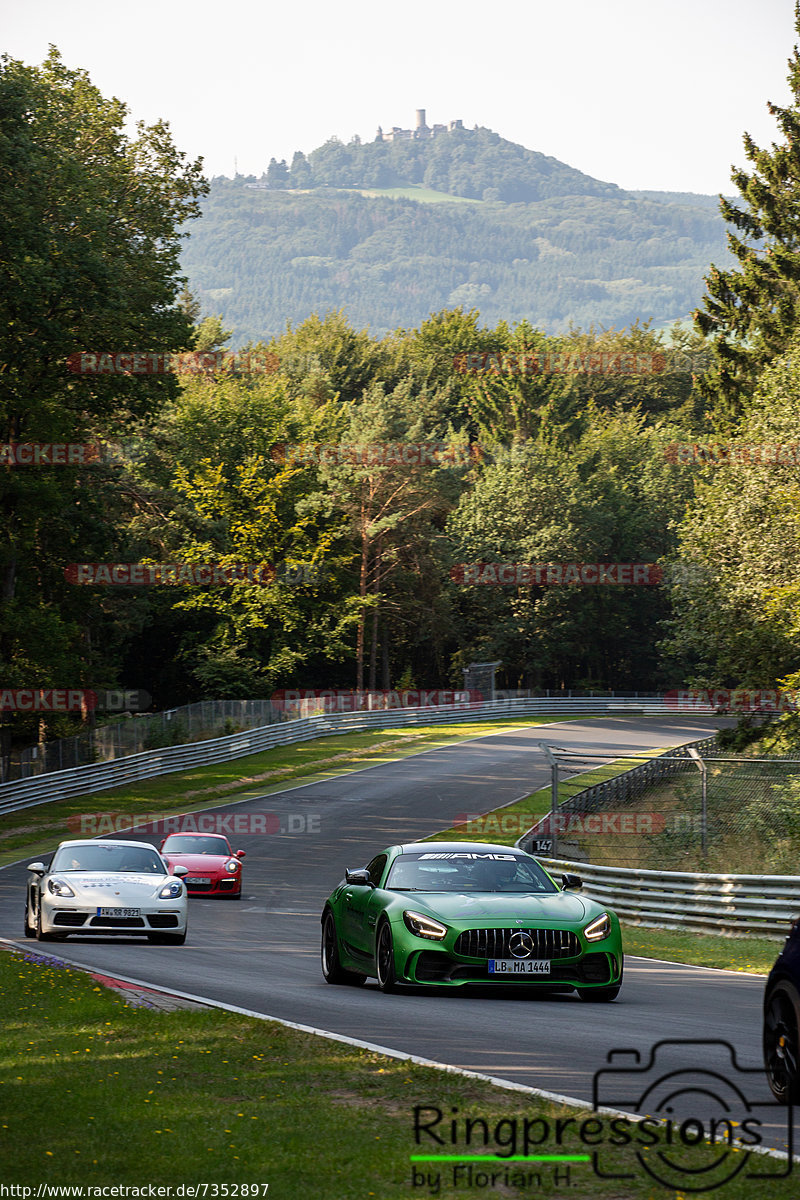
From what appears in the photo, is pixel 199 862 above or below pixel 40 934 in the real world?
below

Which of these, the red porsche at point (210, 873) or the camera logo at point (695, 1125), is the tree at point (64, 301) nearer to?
the red porsche at point (210, 873)

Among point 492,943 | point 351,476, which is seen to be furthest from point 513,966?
point 351,476

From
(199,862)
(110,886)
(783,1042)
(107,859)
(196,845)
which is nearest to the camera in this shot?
(783,1042)

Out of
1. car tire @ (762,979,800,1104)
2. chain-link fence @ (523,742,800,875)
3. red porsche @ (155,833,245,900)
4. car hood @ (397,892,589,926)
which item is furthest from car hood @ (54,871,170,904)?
car tire @ (762,979,800,1104)

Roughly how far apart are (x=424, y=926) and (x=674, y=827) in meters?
21.3

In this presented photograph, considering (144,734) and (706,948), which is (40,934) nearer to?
(706,948)

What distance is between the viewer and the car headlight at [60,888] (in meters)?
16.6

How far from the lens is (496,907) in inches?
449

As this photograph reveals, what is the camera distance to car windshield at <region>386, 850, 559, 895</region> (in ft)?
39.6

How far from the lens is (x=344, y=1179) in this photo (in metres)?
5.64

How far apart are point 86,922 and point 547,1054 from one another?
9372mm

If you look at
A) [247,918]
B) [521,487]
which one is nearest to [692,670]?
[521,487]

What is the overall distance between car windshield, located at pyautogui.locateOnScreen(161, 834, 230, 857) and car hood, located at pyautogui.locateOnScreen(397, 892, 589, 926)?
1574 centimetres

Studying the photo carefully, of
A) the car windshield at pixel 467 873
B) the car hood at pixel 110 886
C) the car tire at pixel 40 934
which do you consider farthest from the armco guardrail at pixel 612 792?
the car windshield at pixel 467 873
